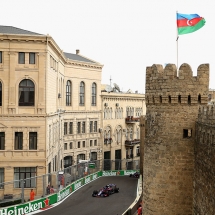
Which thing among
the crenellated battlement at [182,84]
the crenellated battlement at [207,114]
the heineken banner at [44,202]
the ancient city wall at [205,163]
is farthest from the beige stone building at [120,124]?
the crenellated battlement at [207,114]

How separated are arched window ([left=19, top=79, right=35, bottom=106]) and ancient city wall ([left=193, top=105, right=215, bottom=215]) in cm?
2092

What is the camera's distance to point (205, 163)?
1458cm

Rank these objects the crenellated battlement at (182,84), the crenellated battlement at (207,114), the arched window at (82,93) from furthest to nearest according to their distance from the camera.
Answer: the arched window at (82,93) < the crenellated battlement at (182,84) < the crenellated battlement at (207,114)

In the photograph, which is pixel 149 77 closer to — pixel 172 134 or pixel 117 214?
pixel 172 134

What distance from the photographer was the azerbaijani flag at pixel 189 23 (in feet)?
61.2

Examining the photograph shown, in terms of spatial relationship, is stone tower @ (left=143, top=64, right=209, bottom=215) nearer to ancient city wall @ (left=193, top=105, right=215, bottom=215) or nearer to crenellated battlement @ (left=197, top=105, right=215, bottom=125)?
ancient city wall @ (left=193, top=105, right=215, bottom=215)

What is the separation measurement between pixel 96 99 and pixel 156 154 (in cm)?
3962

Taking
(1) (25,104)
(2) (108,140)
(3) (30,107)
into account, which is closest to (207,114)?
(3) (30,107)

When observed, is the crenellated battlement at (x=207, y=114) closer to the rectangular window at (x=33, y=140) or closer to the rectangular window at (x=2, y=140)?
the rectangular window at (x=33, y=140)

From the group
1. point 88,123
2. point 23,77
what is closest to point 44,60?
point 23,77

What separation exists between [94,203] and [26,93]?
10885 millimetres

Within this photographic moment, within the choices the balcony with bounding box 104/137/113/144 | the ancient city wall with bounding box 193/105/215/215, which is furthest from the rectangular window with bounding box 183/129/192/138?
the balcony with bounding box 104/137/113/144

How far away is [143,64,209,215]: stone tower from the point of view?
54.0ft

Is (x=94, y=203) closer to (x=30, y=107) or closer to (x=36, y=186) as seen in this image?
(x=36, y=186)
